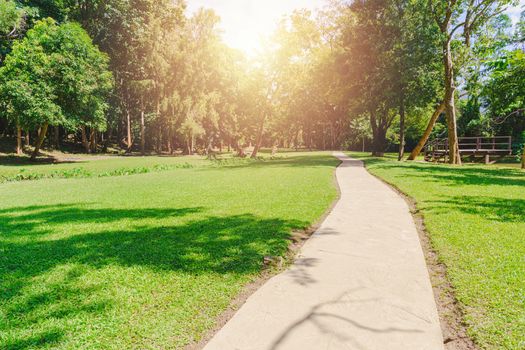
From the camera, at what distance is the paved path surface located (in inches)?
104

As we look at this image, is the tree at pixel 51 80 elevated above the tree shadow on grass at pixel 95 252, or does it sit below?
above

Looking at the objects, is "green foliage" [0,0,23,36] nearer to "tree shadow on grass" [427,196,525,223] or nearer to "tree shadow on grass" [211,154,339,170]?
"tree shadow on grass" [211,154,339,170]

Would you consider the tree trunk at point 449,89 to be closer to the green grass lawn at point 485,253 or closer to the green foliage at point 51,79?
the green grass lawn at point 485,253

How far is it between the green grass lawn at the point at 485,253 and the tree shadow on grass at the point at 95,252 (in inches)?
99.6

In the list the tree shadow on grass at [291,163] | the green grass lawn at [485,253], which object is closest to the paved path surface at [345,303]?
the green grass lawn at [485,253]

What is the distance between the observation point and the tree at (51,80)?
21438mm

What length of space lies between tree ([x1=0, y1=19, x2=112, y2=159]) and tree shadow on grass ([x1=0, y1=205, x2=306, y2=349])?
1850 centimetres

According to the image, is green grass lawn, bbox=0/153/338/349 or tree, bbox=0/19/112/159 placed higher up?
tree, bbox=0/19/112/159

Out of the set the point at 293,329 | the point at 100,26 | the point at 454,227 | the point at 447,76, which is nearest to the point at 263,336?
the point at 293,329

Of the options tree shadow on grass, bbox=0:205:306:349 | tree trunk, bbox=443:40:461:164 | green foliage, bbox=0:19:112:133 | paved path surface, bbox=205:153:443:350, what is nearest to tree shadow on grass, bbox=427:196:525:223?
paved path surface, bbox=205:153:443:350

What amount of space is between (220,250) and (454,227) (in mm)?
4618

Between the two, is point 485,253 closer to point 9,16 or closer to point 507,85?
point 507,85

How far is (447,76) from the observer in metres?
21.1

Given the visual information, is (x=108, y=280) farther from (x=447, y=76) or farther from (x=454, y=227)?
(x=447, y=76)
